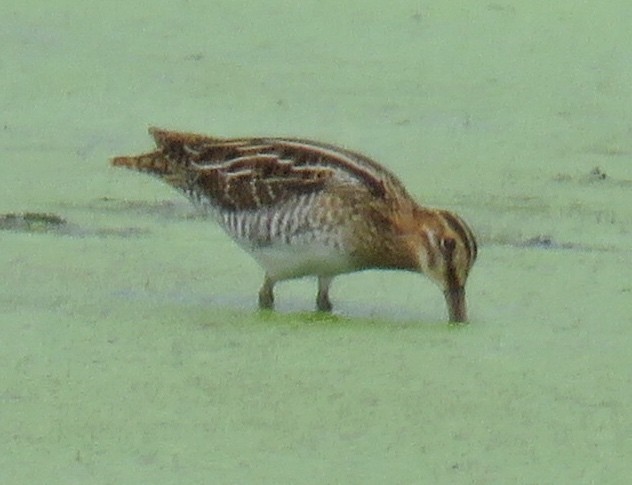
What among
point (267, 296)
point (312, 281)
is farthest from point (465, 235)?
point (312, 281)

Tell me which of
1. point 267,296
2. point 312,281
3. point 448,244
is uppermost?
point 448,244

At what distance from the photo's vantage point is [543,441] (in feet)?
12.3

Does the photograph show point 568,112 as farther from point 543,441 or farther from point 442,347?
point 543,441

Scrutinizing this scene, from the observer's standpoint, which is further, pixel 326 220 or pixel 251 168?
pixel 251 168

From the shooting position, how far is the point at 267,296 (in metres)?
4.69

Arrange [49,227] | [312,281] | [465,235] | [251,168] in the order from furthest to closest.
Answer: [49,227]
[312,281]
[251,168]
[465,235]

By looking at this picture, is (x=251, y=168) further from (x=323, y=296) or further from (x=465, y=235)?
(x=465, y=235)

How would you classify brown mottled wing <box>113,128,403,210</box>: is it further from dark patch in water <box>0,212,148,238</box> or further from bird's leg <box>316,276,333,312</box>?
dark patch in water <box>0,212,148,238</box>

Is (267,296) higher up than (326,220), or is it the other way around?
(326,220)

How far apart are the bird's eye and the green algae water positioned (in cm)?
14

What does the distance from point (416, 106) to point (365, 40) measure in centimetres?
67

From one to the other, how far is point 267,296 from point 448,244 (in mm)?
372

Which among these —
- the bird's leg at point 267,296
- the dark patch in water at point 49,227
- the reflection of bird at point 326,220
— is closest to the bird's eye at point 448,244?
the reflection of bird at point 326,220

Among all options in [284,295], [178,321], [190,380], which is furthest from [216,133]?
[190,380]
